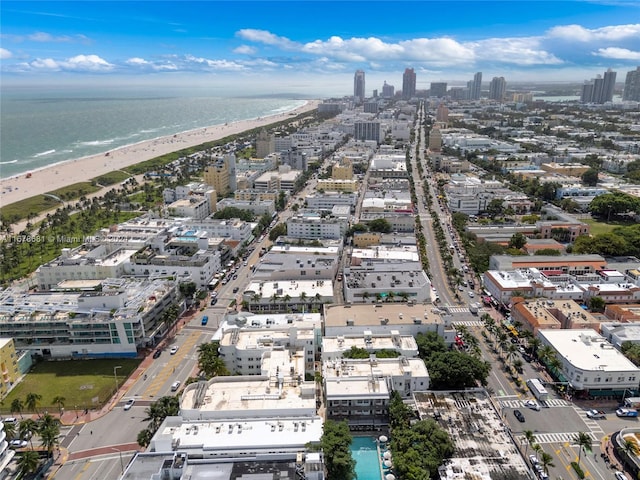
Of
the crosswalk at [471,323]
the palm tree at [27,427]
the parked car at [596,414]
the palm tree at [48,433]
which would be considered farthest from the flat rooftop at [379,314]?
the palm tree at [27,427]

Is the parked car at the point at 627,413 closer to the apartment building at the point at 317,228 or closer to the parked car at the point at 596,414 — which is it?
the parked car at the point at 596,414

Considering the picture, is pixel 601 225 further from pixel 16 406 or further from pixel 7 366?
pixel 7 366

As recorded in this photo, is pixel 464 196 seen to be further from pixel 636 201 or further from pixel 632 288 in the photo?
pixel 632 288

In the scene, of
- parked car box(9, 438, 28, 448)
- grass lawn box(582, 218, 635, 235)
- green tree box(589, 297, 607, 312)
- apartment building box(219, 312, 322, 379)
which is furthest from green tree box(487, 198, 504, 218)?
parked car box(9, 438, 28, 448)

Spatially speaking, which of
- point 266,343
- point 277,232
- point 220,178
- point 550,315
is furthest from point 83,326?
point 220,178

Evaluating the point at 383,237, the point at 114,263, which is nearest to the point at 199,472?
the point at 114,263

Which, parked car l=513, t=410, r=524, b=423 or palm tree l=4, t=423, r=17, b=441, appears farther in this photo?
parked car l=513, t=410, r=524, b=423

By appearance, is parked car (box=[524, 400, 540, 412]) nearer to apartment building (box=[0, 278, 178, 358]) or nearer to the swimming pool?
the swimming pool
